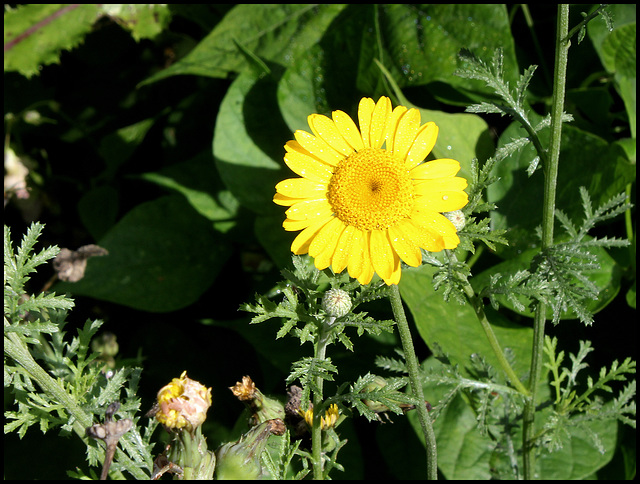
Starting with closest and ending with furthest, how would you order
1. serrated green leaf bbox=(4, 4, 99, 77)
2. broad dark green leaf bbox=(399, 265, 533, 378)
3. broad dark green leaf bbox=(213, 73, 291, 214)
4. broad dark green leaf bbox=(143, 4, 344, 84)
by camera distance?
broad dark green leaf bbox=(399, 265, 533, 378), broad dark green leaf bbox=(213, 73, 291, 214), broad dark green leaf bbox=(143, 4, 344, 84), serrated green leaf bbox=(4, 4, 99, 77)

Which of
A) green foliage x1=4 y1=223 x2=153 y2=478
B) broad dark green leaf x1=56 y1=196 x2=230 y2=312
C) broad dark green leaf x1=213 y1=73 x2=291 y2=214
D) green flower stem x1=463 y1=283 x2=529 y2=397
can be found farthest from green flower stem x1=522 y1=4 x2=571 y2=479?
broad dark green leaf x1=56 y1=196 x2=230 y2=312

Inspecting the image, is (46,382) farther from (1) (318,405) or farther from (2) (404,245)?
(2) (404,245)

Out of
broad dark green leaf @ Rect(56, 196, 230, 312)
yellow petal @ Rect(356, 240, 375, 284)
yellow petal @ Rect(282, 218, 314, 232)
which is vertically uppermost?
yellow petal @ Rect(282, 218, 314, 232)

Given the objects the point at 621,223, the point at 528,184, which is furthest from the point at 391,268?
the point at 621,223

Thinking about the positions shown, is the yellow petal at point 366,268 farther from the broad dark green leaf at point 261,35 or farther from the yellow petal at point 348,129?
the broad dark green leaf at point 261,35

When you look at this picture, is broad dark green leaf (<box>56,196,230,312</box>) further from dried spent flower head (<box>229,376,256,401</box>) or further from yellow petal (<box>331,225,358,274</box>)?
yellow petal (<box>331,225,358,274</box>)

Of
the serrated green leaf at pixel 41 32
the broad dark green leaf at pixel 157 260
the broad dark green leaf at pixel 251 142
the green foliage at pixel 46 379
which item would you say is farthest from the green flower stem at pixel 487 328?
the serrated green leaf at pixel 41 32
